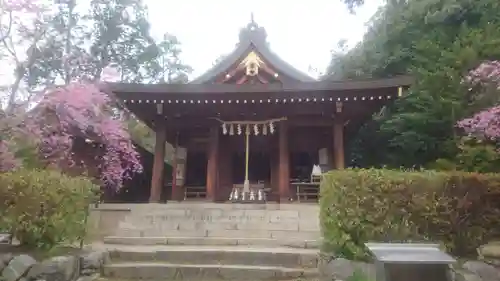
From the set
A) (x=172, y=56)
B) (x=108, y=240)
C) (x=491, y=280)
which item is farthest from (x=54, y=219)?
(x=172, y=56)

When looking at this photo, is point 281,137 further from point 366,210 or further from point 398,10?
point 398,10

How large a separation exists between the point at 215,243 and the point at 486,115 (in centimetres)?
736

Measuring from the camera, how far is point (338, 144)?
12273 mm

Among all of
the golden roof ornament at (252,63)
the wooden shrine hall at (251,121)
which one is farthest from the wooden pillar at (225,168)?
the golden roof ornament at (252,63)

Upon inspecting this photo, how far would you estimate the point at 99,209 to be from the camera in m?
9.45

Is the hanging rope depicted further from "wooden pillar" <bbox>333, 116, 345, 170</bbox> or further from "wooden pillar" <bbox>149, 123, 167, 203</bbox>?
"wooden pillar" <bbox>149, 123, 167, 203</bbox>

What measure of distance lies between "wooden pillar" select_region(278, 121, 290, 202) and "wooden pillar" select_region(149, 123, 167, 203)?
11.9 feet

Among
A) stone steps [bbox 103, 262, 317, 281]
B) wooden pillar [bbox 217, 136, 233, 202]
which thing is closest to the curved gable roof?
wooden pillar [bbox 217, 136, 233, 202]

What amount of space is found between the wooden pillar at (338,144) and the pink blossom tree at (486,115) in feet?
10.9

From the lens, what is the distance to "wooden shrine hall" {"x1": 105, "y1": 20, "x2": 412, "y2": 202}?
38.1 feet

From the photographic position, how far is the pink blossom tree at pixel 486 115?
31.3 feet

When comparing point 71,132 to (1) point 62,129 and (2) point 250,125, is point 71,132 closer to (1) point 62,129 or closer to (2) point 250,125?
(1) point 62,129

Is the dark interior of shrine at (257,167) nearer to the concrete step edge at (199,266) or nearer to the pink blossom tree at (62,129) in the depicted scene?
the pink blossom tree at (62,129)

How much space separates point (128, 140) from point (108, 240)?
644cm
